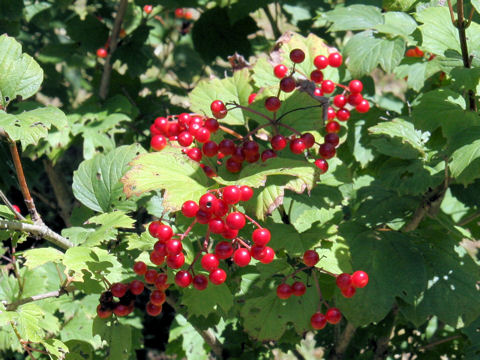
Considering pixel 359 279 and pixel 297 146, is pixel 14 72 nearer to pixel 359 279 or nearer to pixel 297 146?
pixel 297 146

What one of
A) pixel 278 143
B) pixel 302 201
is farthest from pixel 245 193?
pixel 302 201

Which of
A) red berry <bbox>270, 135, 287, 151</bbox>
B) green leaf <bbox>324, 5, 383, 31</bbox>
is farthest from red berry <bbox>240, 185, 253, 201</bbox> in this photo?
green leaf <bbox>324, 5, 383, 31</bbox>

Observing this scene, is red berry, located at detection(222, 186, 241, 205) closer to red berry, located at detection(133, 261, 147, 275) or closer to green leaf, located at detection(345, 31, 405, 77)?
red berry, located at detection(133, 261, 147, 275)

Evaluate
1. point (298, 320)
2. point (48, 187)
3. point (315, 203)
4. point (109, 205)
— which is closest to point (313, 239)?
point (315, 203)

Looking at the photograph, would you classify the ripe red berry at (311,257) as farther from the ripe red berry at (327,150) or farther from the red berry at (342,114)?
the red berry at (342,114)

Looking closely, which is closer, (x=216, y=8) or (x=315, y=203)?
(x=315, y=203)

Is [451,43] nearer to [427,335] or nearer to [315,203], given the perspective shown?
[315,203]

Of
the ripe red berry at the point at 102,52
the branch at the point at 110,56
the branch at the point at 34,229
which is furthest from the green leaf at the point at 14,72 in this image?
the ripe red berry at the point at 102,52
